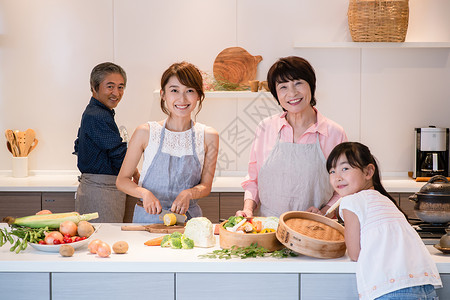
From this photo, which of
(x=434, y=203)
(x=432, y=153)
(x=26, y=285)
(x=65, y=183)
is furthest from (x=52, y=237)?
(x=432, y=153)

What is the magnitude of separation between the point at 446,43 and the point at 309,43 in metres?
1.04

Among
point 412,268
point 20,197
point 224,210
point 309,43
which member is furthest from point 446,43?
point 20,197

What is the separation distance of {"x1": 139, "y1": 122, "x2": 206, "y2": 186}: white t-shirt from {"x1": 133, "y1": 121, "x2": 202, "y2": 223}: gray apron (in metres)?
0.01

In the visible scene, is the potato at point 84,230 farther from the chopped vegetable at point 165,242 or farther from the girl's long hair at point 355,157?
the girl's long hair at point 355,157

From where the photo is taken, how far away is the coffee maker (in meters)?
4.16

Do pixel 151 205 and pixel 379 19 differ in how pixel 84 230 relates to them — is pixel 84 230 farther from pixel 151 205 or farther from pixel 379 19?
pixel 379 19

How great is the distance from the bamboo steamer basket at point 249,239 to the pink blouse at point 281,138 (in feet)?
1.99

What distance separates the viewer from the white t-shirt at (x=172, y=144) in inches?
105

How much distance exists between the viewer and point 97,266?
1.94m

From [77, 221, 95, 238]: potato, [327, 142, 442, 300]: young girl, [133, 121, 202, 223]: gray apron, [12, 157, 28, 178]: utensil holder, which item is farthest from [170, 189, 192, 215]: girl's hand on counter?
[12, 157, 28, 178]: utensil holder

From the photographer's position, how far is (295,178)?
8.68 feet

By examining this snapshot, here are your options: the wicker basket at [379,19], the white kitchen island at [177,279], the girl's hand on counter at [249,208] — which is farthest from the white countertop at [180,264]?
the wicker basket at [379,19]

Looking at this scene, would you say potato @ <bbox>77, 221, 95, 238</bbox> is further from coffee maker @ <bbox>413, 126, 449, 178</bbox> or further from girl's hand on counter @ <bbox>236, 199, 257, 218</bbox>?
coffee maker @ <bbox>413, 126, 449, 178</bbox>

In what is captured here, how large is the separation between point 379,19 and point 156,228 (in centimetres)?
253
